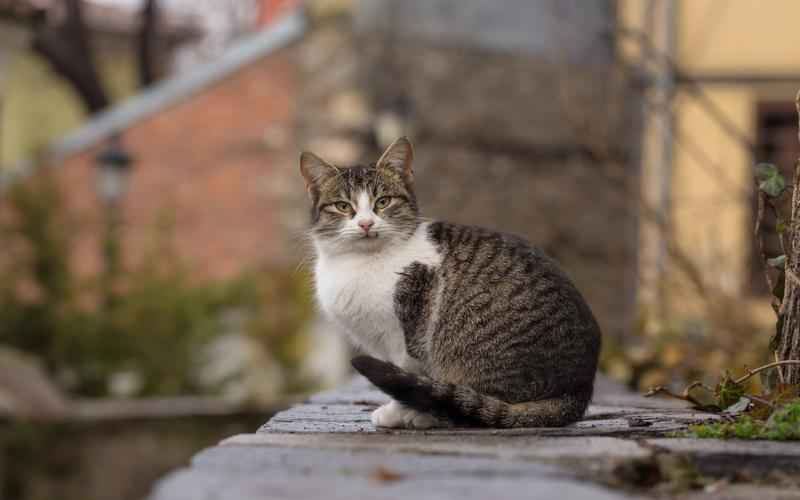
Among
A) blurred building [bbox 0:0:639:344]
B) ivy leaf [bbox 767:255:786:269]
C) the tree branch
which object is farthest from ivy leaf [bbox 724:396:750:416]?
the tree branch

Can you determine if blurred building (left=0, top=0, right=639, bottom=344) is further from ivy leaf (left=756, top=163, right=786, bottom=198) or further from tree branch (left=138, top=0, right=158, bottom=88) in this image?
ivy leaf (left=756, top=163, right=786, bottom=198)

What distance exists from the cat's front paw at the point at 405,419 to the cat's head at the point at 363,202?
1.69 ft

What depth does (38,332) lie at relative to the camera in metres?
11.9

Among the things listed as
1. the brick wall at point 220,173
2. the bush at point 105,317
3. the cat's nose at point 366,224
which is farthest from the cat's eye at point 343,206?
the brick wall at point 220,173

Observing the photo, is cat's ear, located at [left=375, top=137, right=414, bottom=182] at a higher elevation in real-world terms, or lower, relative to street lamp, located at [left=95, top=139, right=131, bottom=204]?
lower

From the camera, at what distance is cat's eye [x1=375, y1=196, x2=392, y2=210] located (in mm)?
3389

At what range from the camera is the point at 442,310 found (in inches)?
124

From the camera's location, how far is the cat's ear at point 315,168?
3514 millimetres

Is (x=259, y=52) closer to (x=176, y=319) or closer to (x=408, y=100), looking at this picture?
(x=408, y=100)

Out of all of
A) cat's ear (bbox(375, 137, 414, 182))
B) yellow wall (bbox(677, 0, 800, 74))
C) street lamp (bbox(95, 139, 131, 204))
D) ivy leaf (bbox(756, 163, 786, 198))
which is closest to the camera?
ivy leaf (bbox(756, 163, 786, 198))

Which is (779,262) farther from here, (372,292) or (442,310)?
(372,292)

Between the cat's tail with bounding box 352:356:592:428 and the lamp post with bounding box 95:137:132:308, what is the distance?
9911 millimetres


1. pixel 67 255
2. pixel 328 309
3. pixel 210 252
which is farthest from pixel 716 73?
pixel 328 309

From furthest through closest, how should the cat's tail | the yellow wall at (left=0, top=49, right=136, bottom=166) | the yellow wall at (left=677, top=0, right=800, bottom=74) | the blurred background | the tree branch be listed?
1. the yellow wall at (left=0, top=49, right=136, bottom=166)
2. the tree branch
3. the yellow wall at (left=677, top=0, right=800, bottom=74)
4. the blurred background
5. the cat's tail
